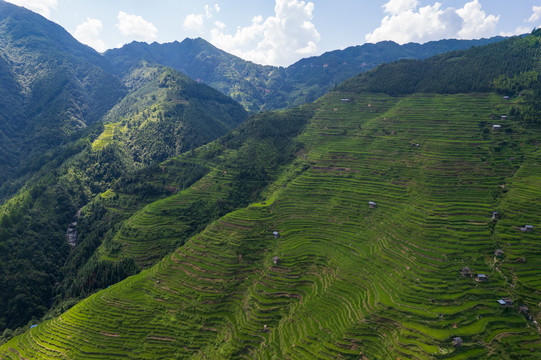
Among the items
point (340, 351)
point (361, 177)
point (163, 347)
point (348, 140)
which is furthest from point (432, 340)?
point (348, 140)

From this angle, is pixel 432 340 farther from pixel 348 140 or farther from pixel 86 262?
pixel 86 262

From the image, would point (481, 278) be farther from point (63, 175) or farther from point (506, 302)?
point (63, 175)

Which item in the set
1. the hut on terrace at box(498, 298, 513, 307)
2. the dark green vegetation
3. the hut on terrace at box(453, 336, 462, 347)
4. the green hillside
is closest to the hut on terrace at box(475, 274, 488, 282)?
the hut on terrace at box(498, 298, 513, 307)

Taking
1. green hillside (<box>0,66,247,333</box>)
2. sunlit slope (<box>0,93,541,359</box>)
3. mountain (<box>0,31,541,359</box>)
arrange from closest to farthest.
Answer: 1. sunlit slope (<box>0,93,541,359</box>)
2. mountain (<box>0,31,541,359</box>)
3. green hillside (<box>0,66,247,333</box>)

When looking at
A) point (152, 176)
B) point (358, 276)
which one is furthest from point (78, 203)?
point (358, 276)

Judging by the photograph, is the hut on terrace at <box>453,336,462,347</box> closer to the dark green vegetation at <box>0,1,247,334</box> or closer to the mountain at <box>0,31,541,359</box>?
the mountain at <box>0,31,541,359</box>

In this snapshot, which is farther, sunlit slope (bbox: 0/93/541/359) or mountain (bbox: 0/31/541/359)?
mountain (bbox: 0/31/541/359)
